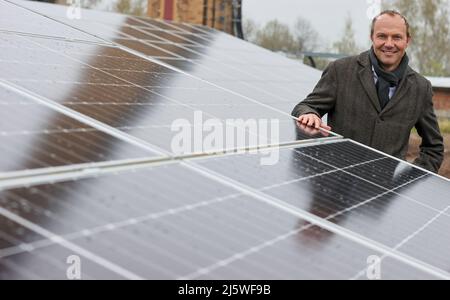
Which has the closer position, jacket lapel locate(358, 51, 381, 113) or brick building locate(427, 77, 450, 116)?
jacket lapel locate(358, 51, 381, 113)

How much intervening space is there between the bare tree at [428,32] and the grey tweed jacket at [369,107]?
4698 centimetres

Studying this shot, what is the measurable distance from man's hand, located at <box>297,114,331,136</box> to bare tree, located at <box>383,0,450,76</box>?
47.5 meters

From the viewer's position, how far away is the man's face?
6.18m

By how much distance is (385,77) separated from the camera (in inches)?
248

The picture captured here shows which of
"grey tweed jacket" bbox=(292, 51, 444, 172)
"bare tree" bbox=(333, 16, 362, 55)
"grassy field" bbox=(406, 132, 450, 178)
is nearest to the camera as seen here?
"grey tweed jacket" bbox=(292, 51, 444, 172)

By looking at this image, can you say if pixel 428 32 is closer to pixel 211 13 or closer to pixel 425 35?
pixel 425 35

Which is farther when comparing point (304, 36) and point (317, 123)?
point (304, 36)

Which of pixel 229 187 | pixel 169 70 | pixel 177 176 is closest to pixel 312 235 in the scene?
pixel 229 187

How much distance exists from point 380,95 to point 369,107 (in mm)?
170

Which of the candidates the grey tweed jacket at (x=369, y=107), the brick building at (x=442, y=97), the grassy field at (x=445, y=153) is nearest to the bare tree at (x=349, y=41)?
the brick building at (x=442, y=97)

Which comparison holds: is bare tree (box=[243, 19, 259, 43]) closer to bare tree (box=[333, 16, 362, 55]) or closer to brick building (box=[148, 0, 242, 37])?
bare tree (box=[333, 16, 362, 55])

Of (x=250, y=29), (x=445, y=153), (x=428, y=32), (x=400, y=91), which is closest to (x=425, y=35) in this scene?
(x=428, y=32)

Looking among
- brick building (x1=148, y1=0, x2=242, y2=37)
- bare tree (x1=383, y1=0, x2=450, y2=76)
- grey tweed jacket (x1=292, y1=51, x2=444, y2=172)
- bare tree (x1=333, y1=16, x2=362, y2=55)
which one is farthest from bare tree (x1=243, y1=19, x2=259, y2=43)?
grey tweed jacket (x1=292, y1=51, x2=444, y2=172)

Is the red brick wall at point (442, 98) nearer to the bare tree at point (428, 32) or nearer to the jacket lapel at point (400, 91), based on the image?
the bare tree at point (428, 32)
